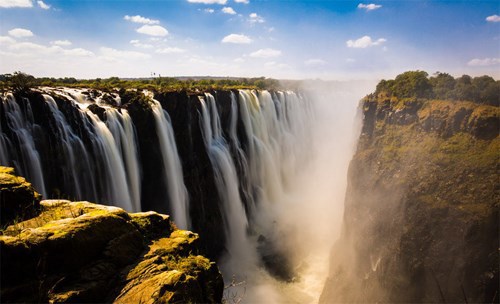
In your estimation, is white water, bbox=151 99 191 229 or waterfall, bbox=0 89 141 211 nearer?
waterfall, bbox=0 89 141 211

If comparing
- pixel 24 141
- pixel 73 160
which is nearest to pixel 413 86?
pixel 73 160

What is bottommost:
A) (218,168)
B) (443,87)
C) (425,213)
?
(218,168)

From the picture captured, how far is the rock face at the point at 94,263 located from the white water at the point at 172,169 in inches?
626

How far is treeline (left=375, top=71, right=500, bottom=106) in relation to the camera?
20903 millimetres

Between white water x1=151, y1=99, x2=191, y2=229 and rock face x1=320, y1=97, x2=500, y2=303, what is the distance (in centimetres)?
1261

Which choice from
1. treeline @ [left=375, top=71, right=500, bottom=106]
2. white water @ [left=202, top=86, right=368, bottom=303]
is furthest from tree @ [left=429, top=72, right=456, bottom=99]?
white water @ [left=202, top=86, right=368, bottom=303]

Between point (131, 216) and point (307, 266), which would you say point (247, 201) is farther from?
point (131, 216)

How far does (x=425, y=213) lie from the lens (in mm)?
18281

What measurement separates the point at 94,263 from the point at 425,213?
739 inches

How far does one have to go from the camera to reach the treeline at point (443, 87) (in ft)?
68.6

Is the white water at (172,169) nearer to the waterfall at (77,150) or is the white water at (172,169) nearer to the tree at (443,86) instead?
the waterfall at (77,150)

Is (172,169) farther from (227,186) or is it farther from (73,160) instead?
(73,160)

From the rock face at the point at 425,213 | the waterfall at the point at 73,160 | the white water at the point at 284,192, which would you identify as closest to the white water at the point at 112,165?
the waterfall at the point at 73,160

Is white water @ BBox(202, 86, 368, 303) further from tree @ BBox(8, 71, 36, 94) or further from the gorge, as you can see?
tree @ BBox(8, 71, 36, 94)
